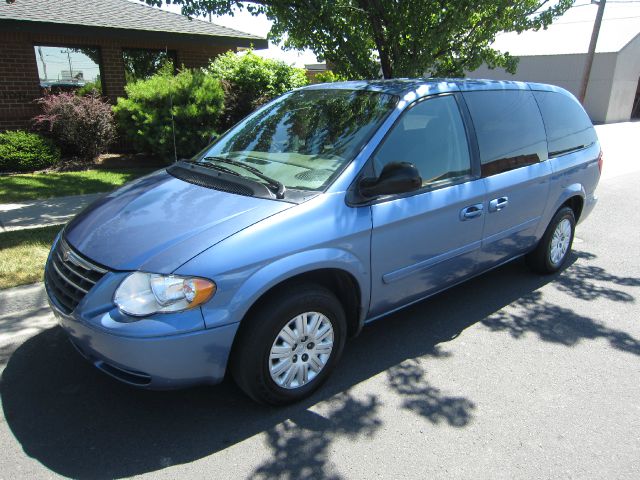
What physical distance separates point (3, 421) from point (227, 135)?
2.50m

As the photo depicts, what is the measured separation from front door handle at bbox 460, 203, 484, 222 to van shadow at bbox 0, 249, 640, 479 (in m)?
0.94

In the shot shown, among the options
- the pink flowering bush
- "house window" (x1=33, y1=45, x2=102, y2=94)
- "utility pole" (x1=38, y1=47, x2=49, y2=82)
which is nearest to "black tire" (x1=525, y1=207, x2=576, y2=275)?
the pink flowering bush

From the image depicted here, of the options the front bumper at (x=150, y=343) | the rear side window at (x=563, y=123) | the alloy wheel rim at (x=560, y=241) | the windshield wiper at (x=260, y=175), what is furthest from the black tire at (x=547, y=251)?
the front bumper at (x=150, y=343)

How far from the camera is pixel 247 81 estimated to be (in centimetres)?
1083

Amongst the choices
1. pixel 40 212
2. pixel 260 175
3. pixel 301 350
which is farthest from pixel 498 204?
pixel 40 212

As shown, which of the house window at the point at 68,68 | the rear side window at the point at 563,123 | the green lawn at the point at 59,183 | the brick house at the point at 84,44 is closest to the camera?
the rear side window at the point at 563,123

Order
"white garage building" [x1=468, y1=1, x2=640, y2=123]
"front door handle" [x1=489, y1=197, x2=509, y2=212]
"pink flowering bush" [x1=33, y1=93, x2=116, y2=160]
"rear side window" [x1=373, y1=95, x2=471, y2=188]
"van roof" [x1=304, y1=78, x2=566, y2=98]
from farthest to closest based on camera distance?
1. "white garage building" [x1=468, y1=1, x2=640, y2=123]
2. "pink flowering bush" [x1=33, y1=93, x2=116, y2=160]
3. "front door handle" [x1=489, y1=197, x2=509, y2=212]
4. "van roof" [x1=304, y1=78, x2=566, y2=98]
5. "rear side window" [x1=373, y1=95, x2=471, y2=188]

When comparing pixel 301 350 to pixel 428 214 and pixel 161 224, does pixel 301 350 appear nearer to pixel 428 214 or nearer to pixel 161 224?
pixel 161 224

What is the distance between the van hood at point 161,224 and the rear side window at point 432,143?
0.96 metres

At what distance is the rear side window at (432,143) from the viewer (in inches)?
134

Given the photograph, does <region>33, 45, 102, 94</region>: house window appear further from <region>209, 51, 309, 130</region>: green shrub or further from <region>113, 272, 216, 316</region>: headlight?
<region>113, 272, 216, 316</region>: headlight

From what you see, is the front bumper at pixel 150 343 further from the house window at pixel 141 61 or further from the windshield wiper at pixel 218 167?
the house window at pixel 141 61

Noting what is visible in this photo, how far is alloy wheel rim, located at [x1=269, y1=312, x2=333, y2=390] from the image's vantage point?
289 cm

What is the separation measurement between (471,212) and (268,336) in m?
1.87
